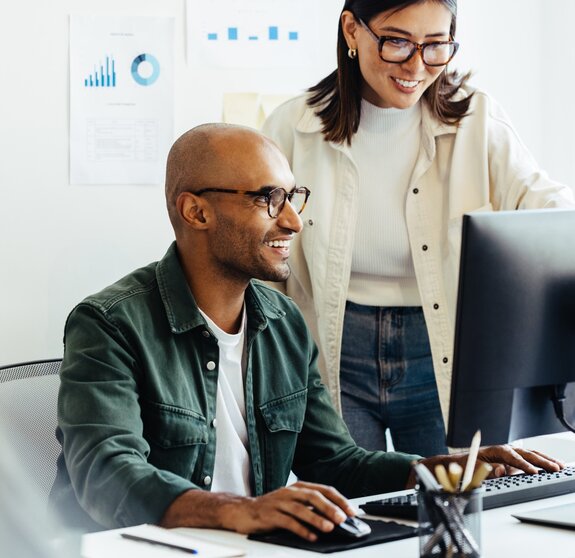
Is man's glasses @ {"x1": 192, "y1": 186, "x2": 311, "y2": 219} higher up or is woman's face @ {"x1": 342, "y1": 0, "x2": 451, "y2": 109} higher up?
woman's face @ {"x1": 342, "y1": 0, "x2": 451, "y2": 109}

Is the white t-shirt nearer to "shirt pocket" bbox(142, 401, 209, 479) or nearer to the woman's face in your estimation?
"shirt pocket" bbox(142, 401, 209, 479)

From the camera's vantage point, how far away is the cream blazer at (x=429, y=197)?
6.30 feet

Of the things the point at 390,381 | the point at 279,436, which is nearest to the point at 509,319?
the point at 279,436

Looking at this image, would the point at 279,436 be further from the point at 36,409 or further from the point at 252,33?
the point at 252,33

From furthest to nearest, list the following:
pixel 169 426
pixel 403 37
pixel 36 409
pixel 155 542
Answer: pixel 403 37 < pixel 36 409 < pixel 169 426 < pixel 155 542

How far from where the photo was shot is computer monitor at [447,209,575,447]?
107 cm

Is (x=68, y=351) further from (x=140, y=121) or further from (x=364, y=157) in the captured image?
(x=140, y=121)

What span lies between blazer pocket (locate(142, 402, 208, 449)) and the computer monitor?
1.57 ft

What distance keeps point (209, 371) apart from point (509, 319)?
1.83 feet

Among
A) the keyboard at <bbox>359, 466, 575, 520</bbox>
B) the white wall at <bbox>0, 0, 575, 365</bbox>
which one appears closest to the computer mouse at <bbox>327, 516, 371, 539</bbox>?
the keyboard at <bbox>359, 466, 575, 520</bbox>

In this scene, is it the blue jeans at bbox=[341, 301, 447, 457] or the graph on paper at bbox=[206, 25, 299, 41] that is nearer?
the blue jeans at bbox=[341, 301, 447, 457]

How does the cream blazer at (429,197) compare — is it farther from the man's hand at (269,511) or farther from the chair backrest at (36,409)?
the man's hand at (269,511)

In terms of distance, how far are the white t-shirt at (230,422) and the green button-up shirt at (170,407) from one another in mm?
18

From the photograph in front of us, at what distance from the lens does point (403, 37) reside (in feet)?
5.85
